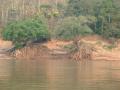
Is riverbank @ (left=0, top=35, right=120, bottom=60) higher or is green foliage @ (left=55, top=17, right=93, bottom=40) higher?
green foliage @ (left=55, top=17, right=93, bottom=40)

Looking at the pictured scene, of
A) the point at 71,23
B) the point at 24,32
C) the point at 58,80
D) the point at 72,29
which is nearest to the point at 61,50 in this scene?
the point at 72,29

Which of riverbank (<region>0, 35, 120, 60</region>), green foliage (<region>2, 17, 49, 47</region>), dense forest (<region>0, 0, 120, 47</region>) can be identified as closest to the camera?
riverbank (<region>0, 35, 120, 60</region>)

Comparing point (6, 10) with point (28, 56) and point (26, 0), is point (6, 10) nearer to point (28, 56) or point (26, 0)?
point (26, 0)

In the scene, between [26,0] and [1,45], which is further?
[26,0]

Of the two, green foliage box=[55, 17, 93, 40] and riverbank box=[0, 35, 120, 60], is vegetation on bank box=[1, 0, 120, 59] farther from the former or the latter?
riverbank box=[0, 35, 120, 60]

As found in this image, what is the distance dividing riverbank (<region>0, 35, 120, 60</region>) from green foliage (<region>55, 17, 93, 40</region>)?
162 cm

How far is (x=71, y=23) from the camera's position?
208ft

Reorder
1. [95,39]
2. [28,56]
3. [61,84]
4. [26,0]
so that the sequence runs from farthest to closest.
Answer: [26,0], [95,39], [28,56], [61,84]

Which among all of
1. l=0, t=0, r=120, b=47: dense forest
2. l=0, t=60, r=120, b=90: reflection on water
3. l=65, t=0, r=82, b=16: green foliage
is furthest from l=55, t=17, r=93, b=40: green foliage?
l=0, t=60, r=120, b=90: reflection on water

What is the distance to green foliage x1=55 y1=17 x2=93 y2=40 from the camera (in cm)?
6322

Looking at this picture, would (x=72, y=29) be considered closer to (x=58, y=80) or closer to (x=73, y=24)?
(x=73, y=24)

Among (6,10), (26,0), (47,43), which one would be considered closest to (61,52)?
(47,43)

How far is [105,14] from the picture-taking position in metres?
66.3

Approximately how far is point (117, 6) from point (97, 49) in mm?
6196
